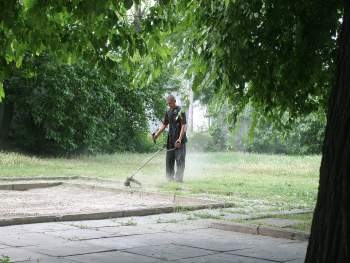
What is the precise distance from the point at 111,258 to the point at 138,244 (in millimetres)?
980

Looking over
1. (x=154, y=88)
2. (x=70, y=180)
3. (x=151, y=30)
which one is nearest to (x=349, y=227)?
(x=151, y=30)

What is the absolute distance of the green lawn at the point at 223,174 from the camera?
13.9 meters

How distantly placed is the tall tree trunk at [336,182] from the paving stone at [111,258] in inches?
110

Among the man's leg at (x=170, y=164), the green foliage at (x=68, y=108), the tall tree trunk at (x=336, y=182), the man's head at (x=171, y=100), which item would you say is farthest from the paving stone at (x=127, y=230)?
the green foliage at (x=68, y=108)

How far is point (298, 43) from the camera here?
934cm

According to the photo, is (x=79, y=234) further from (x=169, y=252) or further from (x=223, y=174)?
(x=223, y=174)

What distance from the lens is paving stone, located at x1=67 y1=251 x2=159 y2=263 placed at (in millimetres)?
7028

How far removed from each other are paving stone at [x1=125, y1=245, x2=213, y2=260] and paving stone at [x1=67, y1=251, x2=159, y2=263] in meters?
0.17

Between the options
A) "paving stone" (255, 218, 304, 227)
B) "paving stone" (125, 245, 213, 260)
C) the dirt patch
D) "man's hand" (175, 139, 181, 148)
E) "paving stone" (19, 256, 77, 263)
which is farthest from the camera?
"man's hand" (175, 139, 181, 148)

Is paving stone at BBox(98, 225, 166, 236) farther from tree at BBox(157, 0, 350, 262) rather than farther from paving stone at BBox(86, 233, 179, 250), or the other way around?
tree at BBox(157, 0, 350, 262)

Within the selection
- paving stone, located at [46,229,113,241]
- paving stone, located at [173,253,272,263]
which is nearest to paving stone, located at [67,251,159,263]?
paving stone, located at [173,253,272,263]

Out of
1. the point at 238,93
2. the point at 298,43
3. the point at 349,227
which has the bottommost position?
the point at 349,227

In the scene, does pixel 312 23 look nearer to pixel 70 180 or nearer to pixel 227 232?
pixel 227 232

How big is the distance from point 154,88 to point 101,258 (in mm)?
21591
